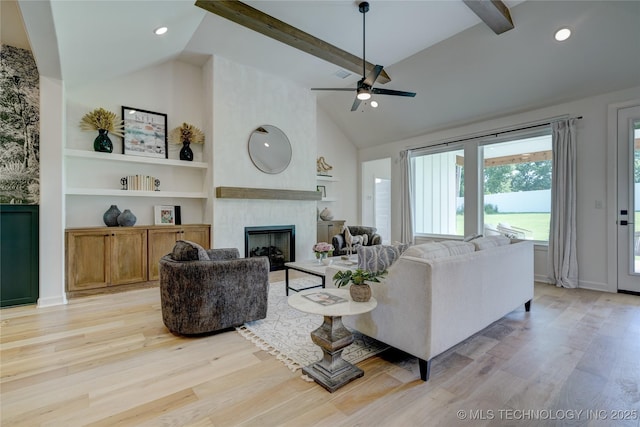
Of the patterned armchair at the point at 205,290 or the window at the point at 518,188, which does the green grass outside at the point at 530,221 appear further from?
the patterned armchair at the point at 205,290

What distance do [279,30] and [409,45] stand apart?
1.94 meters

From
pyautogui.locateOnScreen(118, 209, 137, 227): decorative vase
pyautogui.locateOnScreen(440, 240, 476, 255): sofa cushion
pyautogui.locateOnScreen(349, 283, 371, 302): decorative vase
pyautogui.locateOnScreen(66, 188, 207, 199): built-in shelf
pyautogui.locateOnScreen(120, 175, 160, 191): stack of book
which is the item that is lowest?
pyautogui.locateOnScreen(349, 283, 371, 302): decorative vase

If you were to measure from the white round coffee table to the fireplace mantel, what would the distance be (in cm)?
304

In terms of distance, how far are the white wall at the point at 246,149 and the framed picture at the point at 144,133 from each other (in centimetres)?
81

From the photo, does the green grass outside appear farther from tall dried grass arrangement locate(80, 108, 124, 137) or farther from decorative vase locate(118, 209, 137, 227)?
tall dried grass arrangement locate(80, 108, 124, 137)

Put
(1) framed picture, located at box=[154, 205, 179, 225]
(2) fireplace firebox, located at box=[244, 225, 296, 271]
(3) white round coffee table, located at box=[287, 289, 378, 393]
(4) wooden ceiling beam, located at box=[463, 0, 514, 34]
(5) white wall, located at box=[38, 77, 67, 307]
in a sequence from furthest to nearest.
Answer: (2) fireplace firebox, located at box=[244, 225, 296, 271]
(1) framed picture, located at box=[154, 205, 179, 225]
(5) white wall, located at box=[38, 77, 67, 307]
(4) wooden ceiling beam, located at box=[463, 0, 514, 34]
(3) white round coffee table, located at box=[287, 289, 378, 393]

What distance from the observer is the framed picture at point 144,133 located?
438 centimetres

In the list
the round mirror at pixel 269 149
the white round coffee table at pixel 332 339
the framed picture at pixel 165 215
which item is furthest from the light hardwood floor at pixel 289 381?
the round mirror at pixel 269 149

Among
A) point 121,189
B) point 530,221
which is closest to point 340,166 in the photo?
point 530,221

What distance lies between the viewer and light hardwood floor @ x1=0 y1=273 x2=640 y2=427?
161 cm

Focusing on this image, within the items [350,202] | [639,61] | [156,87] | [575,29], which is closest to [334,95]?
[350,202]

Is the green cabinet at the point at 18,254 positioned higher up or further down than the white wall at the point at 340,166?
further down

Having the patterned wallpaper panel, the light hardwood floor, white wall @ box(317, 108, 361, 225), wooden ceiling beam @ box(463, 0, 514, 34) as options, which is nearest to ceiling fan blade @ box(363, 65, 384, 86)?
wooden ceiling beam @ box(463, 0, 514, 34)

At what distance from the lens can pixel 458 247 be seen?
2.32m
